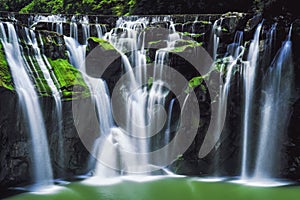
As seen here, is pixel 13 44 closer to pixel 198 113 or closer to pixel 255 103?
pixel 198 113

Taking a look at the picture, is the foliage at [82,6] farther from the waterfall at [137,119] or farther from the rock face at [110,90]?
the rock face at [110,90]

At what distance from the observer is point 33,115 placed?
520 inches

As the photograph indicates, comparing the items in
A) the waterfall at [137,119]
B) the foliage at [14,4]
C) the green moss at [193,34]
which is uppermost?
the foliage at [14,4]

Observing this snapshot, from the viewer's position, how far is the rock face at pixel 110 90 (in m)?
12.8

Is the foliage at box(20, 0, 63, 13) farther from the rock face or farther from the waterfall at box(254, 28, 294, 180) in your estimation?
the waterfall at box(254, 28, 294, 180)

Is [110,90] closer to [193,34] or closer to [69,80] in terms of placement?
[69,80]

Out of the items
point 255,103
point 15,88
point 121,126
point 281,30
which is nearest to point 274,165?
point 255,103

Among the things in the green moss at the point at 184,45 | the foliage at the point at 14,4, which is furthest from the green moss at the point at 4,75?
the foliage at the point at 14,4

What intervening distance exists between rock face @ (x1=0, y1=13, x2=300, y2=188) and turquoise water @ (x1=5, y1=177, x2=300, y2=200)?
1119mm

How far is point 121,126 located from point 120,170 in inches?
86.6

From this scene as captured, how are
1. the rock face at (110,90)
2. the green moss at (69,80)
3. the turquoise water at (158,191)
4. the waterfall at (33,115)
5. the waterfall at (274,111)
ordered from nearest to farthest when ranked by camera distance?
the turquoise water at (158,191) < the rock face at (110,90) < the waterfall at (33,115) < the waterfall at (274,111) < the green moss at (69,80)

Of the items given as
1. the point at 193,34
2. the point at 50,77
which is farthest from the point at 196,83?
the point at 50,77

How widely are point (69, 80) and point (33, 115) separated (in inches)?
98.9

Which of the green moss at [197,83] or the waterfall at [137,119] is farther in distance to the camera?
the waterfall at [137,119]
